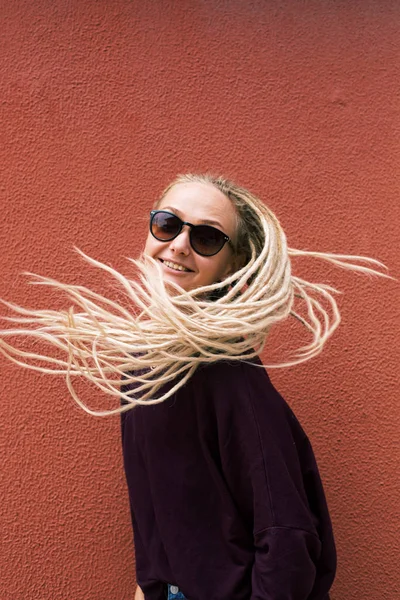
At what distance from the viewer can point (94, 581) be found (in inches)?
78.7

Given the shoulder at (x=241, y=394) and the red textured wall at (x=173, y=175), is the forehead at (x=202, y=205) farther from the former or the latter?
the red textured wall at (x=173, y=175)

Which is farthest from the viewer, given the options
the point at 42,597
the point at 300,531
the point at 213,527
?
the point at 42,597

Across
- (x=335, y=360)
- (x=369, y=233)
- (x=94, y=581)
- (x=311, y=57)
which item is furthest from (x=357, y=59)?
(x=94, y=581)

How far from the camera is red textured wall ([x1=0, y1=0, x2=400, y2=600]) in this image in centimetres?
200

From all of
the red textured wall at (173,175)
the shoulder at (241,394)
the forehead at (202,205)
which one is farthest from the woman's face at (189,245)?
the red textured wall at (173,175)

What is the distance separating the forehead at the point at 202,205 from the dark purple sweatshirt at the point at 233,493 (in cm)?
36

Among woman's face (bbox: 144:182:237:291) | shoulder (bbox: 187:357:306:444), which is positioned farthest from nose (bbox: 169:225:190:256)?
shoulder (bbox: 187:357:306:444)

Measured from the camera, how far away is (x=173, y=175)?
2.15m

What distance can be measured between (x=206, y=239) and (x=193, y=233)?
4cm

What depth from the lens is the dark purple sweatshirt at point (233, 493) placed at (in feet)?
4.34

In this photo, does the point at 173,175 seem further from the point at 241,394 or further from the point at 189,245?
the point at 241,394

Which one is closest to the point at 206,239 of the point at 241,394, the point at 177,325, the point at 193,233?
the point at 193,233

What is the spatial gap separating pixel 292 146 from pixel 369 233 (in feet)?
1.34

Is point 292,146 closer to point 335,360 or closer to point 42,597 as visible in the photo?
point 335,360
